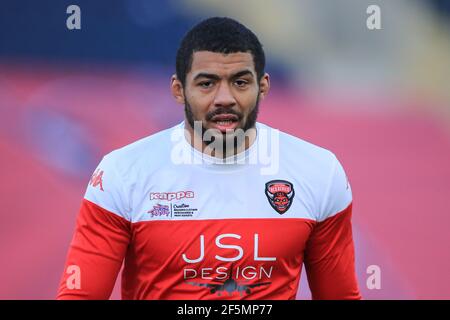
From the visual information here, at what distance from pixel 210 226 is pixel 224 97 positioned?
→ 18.2 inches

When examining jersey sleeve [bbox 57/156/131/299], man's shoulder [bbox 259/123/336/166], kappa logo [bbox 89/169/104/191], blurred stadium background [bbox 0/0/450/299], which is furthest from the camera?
blurred stadium background [bbox 0/0/450/299]

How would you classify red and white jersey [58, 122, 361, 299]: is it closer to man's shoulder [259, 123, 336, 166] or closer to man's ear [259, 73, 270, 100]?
man's shoulder [259, 123, 336, 166]

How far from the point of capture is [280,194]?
293 centimetres

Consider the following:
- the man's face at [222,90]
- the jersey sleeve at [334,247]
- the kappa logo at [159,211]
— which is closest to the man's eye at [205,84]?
the man's face at [222,90]

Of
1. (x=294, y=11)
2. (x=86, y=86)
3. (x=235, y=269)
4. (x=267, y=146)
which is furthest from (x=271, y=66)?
(x=235, y=269)

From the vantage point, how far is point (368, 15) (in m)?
4.60

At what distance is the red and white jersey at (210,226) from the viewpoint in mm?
2805

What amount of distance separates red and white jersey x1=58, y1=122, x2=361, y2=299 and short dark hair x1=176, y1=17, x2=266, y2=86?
0.93 ft

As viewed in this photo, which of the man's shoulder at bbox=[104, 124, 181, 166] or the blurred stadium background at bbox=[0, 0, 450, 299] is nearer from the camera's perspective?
the man's shoulder at bbox=[104, 124, 181, 166]

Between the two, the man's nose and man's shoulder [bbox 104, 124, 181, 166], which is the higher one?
the man's nose

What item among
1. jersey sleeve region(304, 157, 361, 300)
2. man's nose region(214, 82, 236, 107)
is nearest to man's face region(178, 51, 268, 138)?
man's nose region(214, 82, 236, 107)

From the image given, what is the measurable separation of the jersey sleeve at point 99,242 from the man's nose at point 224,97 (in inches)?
17.9

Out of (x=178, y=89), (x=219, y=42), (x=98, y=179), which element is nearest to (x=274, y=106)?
(x=178, y=89)

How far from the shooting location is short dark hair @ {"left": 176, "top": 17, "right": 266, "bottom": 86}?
2826mm
